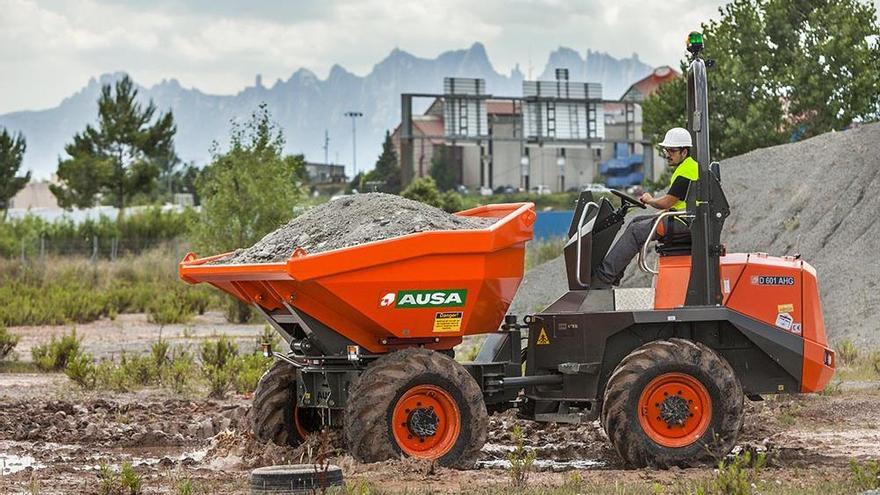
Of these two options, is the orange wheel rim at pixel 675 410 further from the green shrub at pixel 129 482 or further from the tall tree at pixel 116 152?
the tall tree at pixel 116 152

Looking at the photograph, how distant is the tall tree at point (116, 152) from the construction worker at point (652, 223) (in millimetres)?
51373

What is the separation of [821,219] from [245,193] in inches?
486

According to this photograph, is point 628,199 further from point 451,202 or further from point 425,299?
point 451,202

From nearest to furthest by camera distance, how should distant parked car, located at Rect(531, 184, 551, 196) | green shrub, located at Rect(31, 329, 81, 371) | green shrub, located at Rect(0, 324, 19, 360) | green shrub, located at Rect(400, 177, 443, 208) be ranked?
green shrub, located at Rect(31, 329, 81, 371)
green shrub, located at Rect(0, 324, 19, 360)
green shrub, located at Rect(400, 177, 443, 208)
distant parked car, located at Rect(531, 184, 551, 196)

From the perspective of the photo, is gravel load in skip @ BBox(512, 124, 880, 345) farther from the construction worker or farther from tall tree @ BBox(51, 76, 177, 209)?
tall tree @ BBox(51, 76, 177, 209)

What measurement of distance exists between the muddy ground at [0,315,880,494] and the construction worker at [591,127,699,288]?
5.09 feet

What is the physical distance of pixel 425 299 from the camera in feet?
34.5

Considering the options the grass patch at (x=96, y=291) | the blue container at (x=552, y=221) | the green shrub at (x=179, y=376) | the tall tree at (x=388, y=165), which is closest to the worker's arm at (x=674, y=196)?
the green shrub at (x=179, y=376)

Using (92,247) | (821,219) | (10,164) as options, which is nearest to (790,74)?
(821,219)

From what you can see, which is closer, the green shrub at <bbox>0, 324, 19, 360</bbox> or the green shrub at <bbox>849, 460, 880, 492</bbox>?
the green shrub at <bbox>849, 460, 880, 492</bbox>

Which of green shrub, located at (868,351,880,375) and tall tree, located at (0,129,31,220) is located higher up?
tall tree, located at (0,129,31,220)

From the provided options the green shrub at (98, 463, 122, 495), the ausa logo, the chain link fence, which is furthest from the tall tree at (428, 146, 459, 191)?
the green shrub at (98, 463, 122, 495)

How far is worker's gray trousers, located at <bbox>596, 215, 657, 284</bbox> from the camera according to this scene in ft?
36.2

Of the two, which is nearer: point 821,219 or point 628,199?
point 628,199
